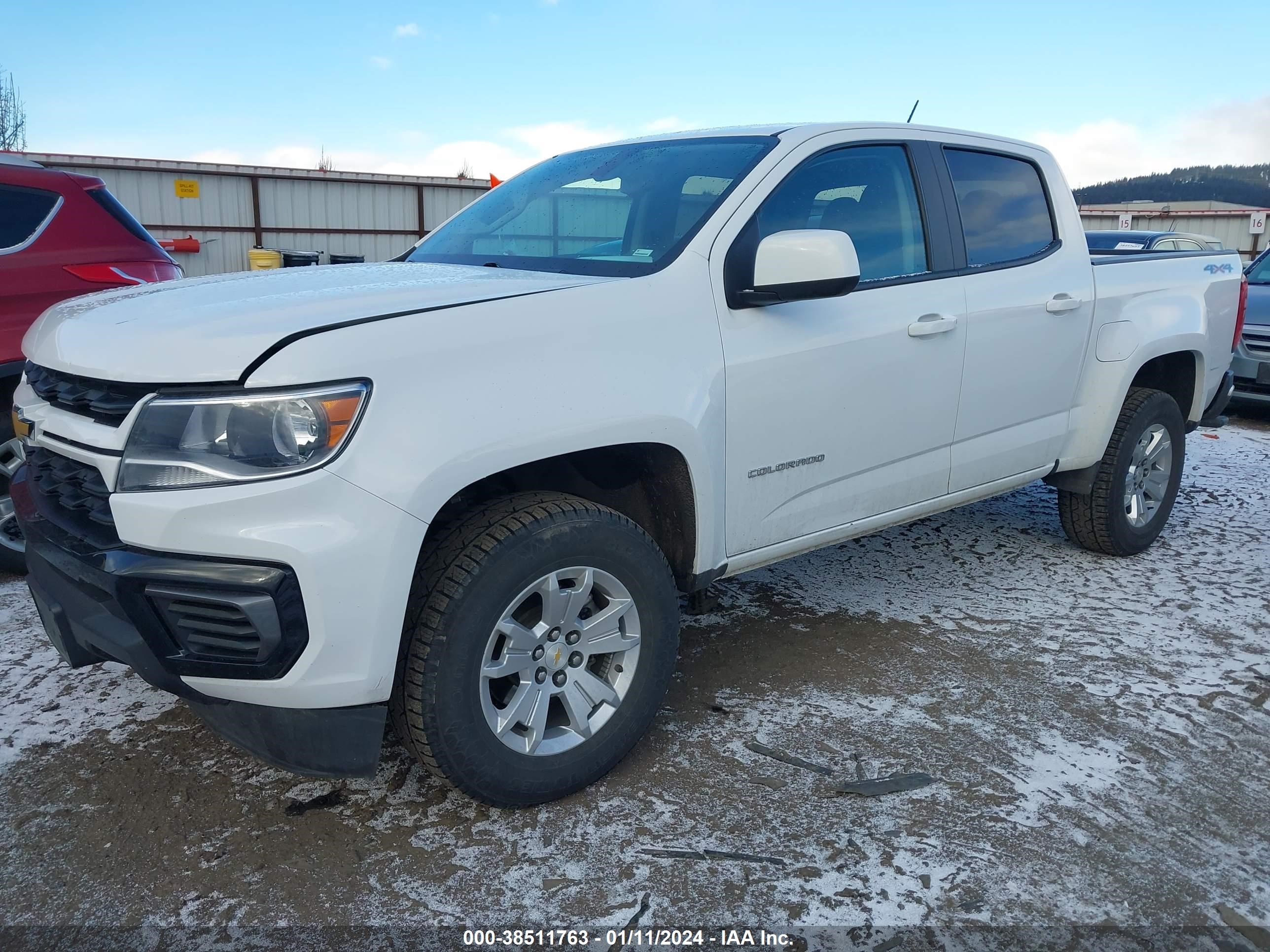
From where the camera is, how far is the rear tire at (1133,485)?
4379 millimetres

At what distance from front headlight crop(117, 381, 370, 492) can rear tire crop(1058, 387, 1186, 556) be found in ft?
11.5

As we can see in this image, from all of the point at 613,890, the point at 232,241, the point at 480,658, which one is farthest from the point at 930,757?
the point at 232,241

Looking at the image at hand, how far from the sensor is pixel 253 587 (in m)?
2.06

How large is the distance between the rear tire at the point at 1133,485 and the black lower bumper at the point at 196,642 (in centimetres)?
344

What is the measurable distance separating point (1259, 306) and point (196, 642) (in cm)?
904

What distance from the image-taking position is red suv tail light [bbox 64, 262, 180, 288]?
4.29 m

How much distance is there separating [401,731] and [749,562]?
1161 millimetres

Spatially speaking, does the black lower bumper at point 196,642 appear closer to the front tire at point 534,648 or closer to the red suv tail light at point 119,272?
the front tire at point 534,648

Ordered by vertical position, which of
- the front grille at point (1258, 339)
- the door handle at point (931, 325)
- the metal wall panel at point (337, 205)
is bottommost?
the front grille at point (1258, 339)

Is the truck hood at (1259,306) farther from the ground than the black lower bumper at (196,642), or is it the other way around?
the truck hood at (1259,306)

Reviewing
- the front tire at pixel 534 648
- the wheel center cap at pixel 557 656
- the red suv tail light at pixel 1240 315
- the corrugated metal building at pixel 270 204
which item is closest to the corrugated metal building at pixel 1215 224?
the corrugated metal building at pixel 270 204

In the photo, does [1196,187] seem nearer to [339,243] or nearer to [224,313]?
[339,243]

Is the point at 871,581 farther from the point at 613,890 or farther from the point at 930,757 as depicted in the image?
the point at 613,890

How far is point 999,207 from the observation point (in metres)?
3.92
